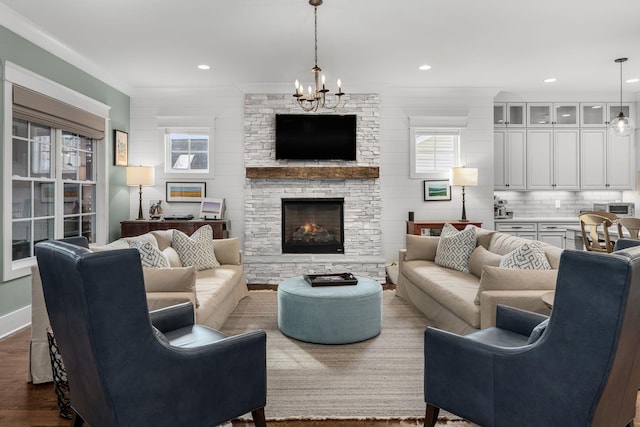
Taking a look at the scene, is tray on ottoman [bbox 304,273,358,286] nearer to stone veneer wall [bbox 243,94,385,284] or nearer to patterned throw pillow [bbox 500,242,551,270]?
patterned throw pillow [bbox 500,242,551,270]

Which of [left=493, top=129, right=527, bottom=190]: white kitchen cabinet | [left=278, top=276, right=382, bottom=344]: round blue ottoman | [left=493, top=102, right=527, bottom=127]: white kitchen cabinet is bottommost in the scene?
[left=278, top=276, right=382, bottom=344]: round blue ottoman

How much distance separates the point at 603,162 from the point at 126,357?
7027 millimetres

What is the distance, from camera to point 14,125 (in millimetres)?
3682

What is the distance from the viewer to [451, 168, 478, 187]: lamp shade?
5512 millimetres

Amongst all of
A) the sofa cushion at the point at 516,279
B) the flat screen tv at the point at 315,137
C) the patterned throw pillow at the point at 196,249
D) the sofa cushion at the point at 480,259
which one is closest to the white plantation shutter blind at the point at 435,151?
the flat screen tv at the point at 315,137

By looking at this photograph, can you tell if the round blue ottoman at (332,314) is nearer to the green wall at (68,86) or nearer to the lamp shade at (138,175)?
the green wall at (68,86)

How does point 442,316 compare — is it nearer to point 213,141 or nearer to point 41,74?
point 213,141

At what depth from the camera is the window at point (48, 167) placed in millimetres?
3549

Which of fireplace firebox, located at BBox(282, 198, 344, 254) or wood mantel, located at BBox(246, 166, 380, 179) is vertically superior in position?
wood mantel, located at BBox(246, 166, 380, 179)

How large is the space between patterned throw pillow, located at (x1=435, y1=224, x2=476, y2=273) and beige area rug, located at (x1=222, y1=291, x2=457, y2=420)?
685mm

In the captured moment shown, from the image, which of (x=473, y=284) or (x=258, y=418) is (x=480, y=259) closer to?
(x=473, y=284)

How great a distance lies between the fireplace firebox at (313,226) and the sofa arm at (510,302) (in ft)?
10.9

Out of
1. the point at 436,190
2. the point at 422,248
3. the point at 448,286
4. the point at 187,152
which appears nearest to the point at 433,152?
the point at 436,190

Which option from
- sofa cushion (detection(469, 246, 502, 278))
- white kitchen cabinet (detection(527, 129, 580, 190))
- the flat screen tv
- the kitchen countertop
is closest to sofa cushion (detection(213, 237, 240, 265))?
the flat screen tv
